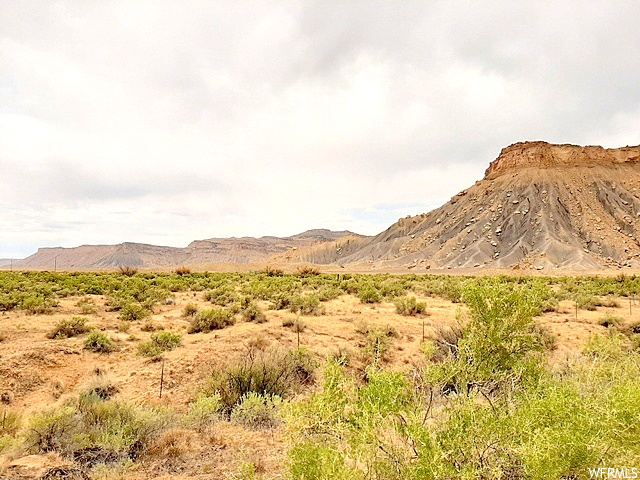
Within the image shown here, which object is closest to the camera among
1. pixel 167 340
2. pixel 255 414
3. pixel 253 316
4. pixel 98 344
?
pixel 255 414

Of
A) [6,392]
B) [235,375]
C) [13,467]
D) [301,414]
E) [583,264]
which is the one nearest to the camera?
[301,414]

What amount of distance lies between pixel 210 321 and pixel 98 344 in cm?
377

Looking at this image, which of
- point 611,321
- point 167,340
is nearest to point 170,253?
point 167,340

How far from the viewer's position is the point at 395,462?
338 cm

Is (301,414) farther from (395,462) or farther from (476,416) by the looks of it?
(476,416)

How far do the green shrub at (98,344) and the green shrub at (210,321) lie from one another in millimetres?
2718

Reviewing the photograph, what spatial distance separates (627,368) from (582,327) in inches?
502

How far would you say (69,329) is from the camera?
12984 millimetres

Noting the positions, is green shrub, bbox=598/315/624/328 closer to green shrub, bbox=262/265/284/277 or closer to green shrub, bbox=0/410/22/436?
green shrub, bbox=0/410/22/436

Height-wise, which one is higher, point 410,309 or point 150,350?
point 410,309

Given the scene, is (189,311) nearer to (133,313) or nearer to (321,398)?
(133,313)

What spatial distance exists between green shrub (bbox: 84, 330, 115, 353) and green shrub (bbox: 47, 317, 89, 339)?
4.32ft

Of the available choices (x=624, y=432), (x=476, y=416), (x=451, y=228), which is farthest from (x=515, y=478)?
(x=451, y=228)

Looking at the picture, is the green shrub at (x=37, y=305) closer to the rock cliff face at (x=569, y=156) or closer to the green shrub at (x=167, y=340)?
the green shrub at (x=167, y=340)
